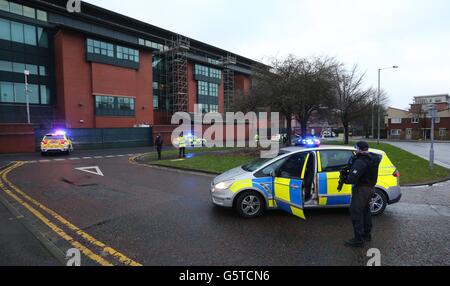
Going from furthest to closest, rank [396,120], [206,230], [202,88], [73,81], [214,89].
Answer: [396,120] → [214,89] → [202,88] → [73,81] → [206,230]

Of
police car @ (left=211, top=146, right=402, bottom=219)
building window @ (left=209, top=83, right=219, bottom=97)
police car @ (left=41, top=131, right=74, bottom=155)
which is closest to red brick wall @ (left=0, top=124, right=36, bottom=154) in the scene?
police car @ (left=41, top=131, right=74, bottom=155)

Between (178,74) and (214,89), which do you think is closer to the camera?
(178,74)

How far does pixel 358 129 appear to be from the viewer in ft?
277

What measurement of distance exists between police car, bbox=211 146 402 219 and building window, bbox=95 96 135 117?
1244 inches

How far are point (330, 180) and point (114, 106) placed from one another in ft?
111

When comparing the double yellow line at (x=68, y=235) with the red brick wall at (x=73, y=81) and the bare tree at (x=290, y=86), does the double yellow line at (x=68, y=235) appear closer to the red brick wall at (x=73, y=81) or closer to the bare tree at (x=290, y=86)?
the bare tree at (x=290, y=86)

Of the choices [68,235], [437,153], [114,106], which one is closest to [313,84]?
[437,153]

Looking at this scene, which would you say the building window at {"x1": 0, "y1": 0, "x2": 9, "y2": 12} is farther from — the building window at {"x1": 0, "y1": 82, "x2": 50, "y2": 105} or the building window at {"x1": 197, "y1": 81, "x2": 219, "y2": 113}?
the building window at {"x1": 197, "y1": 81, "x2": 219, "y2": 113}

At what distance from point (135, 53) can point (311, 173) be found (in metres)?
36.9

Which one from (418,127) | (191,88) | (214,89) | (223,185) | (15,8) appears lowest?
(223,185)

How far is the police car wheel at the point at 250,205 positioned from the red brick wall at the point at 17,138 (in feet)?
77.0

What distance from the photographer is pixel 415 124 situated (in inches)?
2137

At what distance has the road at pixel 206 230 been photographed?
3686 mm

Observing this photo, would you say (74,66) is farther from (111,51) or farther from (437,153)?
(437,153)
